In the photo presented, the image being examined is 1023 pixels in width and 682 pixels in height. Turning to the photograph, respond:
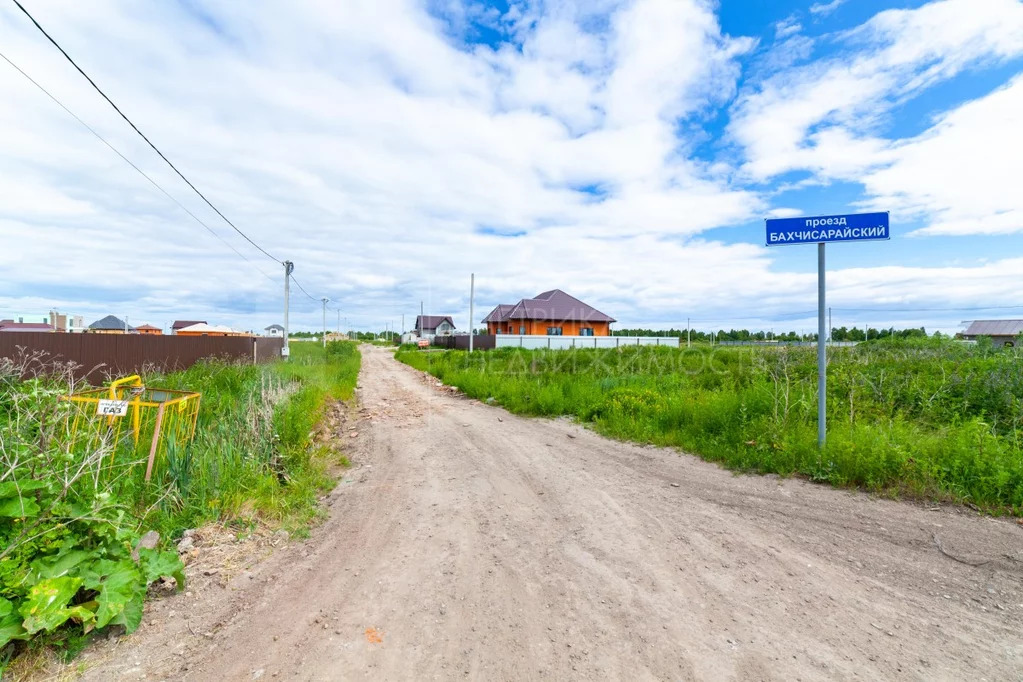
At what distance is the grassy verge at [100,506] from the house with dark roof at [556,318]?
33.7m

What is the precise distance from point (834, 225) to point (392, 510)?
5636 millimetres

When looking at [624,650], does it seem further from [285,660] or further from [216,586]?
[216,586]

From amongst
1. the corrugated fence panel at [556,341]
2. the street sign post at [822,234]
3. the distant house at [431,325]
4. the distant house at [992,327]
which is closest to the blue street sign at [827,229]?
the street sign post at [822,234]

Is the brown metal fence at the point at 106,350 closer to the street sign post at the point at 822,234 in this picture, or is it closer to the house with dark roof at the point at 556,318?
the street sign post at the point at 822,234

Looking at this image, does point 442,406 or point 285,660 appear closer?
point 285,660

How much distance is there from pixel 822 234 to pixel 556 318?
112 ft

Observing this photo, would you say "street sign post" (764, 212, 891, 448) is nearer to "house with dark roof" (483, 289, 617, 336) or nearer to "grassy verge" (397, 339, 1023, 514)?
"grassy verge" (397, 339, 1023, 514)

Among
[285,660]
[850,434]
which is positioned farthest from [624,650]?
[850,434]

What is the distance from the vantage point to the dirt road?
92.6 inches

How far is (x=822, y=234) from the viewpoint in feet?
17.4

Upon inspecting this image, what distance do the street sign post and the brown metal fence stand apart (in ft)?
44.4

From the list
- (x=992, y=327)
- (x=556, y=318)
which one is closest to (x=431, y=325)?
Result: (x=556, y=318)

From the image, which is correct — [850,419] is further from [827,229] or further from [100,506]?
[100,506]

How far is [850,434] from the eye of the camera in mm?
5504
